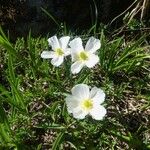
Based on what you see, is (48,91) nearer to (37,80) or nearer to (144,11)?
(37,80)

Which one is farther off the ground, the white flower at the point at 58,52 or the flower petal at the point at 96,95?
the white flower at the point at 58,52

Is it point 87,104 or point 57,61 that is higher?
point 57,61

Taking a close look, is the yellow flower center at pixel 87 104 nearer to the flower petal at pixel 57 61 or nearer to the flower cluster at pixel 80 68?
the flower cluster at pixel 80 68

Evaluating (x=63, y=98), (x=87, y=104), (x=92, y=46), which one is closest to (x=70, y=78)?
(x=63, y=98)

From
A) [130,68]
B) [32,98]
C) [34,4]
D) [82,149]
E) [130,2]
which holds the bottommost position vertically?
[82,149]

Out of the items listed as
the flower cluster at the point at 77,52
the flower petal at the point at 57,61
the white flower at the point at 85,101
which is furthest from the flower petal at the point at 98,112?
the flower petal at the point at 57,61

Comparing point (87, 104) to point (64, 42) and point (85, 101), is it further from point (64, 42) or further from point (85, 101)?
point (64, 42)

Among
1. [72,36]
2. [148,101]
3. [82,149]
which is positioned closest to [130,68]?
[148,101]
